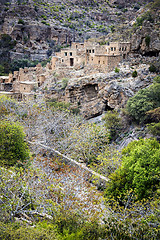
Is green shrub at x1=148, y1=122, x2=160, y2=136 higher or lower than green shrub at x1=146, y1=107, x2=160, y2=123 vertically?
lower

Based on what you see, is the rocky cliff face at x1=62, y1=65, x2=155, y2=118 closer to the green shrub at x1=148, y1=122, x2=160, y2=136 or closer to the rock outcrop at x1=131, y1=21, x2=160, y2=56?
the rock outcrop at x1=131, y1=21, x2=160, y2=56

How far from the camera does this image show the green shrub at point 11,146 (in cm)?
1856

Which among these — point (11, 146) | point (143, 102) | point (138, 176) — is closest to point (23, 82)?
point (143, 102)

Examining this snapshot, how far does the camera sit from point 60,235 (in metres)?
10.7

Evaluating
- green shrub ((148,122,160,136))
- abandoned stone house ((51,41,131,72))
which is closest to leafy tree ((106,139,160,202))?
green shrub ((148,122,160,136))

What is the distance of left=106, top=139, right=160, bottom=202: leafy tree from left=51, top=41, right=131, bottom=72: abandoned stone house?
21.2m

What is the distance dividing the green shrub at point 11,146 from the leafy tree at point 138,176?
6.99 meters

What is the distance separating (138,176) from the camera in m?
15.1

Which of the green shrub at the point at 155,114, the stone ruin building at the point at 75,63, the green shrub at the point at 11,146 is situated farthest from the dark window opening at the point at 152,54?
the green shrub at the point at 11,146

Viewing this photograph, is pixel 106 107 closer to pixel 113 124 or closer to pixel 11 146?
pixel 113 124

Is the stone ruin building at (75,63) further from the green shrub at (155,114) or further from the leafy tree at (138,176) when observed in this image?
the leafy tree at (138,176)

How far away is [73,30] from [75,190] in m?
67.1

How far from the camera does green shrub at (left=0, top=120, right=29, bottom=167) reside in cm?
1856

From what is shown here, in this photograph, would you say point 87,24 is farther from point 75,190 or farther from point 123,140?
point 75,190
